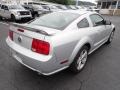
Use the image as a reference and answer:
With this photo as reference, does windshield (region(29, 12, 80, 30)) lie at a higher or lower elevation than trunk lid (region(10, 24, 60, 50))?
higher

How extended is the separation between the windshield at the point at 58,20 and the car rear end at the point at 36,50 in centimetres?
69

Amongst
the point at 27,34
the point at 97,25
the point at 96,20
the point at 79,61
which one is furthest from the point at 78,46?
the point at 96,20

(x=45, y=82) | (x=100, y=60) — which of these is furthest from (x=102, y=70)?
(x=45, y=82)

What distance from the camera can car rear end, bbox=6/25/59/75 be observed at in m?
2.73

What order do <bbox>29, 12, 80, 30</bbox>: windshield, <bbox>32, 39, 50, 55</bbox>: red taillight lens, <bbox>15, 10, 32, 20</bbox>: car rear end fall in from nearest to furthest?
<bbox>32, 39, 50, 55</bbox>: red taillight lens, <bbox>29, 12, 80, 30</bbox>: windshield, <bbox>15, 10, 32, 20</bbox>: car rear end

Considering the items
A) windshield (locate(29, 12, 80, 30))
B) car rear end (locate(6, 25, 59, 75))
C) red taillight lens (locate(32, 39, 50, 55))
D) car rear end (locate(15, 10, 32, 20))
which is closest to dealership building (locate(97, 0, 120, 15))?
car rear end (locate(15, 10, 32, 20))

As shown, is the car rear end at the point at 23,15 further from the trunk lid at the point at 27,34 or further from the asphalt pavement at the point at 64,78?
the trunk lid at the point at 27,34

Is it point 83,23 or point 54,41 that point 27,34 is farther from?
point 83,23

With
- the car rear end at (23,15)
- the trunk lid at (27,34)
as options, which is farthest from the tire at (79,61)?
the car rear end at (23,15)

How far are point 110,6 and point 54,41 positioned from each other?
3934 centimetres

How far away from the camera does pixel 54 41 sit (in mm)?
2736

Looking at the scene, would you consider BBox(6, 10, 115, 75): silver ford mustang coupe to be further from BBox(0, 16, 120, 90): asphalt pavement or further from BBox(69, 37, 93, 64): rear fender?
BBox(0, 16, 120, 90): asphalt pavement

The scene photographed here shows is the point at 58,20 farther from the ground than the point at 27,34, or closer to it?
Answer: farther from the ground

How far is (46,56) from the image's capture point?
108 inches
